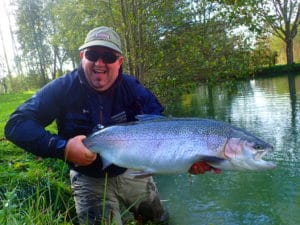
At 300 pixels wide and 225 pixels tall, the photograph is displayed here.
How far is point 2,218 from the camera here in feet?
10.1

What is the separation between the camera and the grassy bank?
3.60 meters

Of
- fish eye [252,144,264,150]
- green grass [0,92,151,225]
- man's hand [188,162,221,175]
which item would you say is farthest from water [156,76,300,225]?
fish eye [252,144,264,150]

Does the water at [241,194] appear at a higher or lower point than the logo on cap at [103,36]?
lower

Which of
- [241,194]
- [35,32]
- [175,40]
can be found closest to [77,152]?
[241,194]

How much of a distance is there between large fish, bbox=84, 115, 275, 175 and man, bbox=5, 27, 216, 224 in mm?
414

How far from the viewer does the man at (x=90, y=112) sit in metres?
3.83

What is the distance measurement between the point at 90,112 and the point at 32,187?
1482mm

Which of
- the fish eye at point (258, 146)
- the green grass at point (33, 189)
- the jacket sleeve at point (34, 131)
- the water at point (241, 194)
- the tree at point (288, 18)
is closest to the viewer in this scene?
the fish eye at point (258, 146)

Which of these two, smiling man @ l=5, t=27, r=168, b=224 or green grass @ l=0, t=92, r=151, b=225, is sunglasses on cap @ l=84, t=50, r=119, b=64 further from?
green grass @ l=0, t=92, r=151, b=225

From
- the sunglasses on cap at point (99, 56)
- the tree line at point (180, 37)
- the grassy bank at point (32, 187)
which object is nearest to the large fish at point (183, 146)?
the grassy bank at point (32, 187)

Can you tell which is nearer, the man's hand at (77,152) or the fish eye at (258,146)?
the fish eye at (258,146)

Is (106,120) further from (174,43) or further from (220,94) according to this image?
(220,94)

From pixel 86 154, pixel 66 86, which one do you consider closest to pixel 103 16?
pixel 66 86

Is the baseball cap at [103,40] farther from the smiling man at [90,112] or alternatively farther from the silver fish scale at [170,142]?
the silver fish scale at [170,142]
